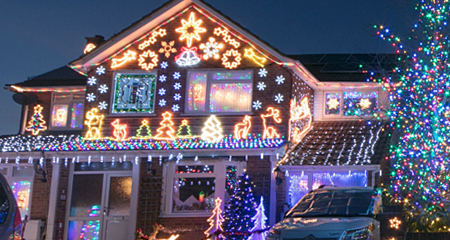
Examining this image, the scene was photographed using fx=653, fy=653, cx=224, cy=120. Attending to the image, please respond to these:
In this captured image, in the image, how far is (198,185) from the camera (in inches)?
737

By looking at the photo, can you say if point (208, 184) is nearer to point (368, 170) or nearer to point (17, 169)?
point (368, 170)

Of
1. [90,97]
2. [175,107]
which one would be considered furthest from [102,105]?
[175,107]

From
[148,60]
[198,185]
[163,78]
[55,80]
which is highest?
[148,60]

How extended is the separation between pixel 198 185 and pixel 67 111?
5986 millimetres

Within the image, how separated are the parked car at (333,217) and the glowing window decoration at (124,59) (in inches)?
332

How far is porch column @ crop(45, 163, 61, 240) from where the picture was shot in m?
19.0

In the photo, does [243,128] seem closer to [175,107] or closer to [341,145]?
[175,107]

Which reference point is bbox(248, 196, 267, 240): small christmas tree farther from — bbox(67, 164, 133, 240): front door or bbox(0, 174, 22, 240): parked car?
bbox(0, 174, 22, 240): parked car

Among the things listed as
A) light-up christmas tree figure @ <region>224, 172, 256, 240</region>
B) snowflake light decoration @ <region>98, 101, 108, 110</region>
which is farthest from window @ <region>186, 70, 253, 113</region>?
light-up christmas tree figure @ <region>224, 172, 256, 240</region>

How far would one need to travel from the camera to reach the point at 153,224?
18500 millimetres

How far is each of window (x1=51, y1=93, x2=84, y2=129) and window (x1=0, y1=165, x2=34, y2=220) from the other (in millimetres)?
1974

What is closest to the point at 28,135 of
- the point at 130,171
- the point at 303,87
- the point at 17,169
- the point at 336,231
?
the point at 17,169

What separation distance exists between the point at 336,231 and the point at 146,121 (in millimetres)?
9155

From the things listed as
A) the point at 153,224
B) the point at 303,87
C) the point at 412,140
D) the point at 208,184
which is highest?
the point at 303,87
